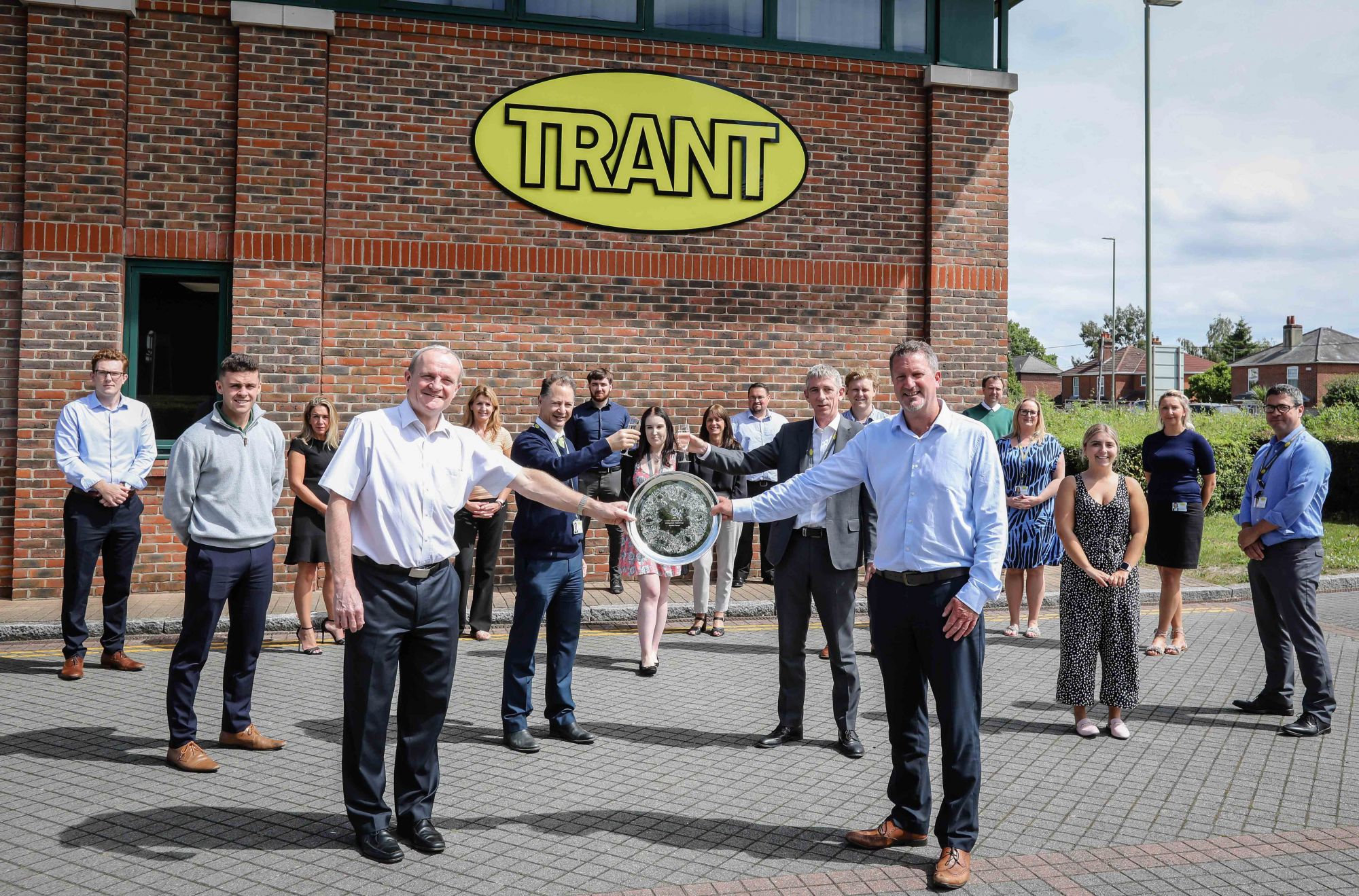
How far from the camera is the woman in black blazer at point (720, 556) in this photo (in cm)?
970

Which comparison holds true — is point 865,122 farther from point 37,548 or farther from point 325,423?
point 37,548

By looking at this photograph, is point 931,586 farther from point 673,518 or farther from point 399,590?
Result: point 399,590

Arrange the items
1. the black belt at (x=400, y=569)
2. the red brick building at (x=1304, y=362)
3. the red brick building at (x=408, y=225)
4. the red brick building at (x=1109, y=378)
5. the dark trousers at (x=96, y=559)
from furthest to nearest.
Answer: the red brick building at (x=1109, y=378), the red brick building at (x=1304, y=362), the red brick building at (x=408, y=225), the dark trousers at (x=96, y=559), the black belt at (x=400, y=569)

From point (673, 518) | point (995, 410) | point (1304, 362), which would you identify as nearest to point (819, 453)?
point (673, 518)

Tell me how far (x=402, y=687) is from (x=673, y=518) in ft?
5.28

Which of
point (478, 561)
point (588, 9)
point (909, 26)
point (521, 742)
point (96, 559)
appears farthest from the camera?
point (909, 26)

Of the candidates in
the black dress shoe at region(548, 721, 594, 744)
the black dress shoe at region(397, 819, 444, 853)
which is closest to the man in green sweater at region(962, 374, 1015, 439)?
the black dress shoe at region(548, 721, 594, 744)

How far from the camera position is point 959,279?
40.6ft

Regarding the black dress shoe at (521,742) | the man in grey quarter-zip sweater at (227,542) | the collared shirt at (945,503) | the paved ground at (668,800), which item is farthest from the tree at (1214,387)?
the man in grey quarter-zip sweater at (227,542)

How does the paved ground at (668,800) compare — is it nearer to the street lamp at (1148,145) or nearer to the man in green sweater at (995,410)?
the man in green sweater at (995,410)

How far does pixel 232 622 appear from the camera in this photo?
6.23 metres

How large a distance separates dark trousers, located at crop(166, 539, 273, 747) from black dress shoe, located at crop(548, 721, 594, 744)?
5.42ft

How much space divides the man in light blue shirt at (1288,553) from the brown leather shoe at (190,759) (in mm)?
6047

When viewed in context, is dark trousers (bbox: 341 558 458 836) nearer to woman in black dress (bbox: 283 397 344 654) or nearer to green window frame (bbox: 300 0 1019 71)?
woman in black dress (bbox: 283 397 344 654)
